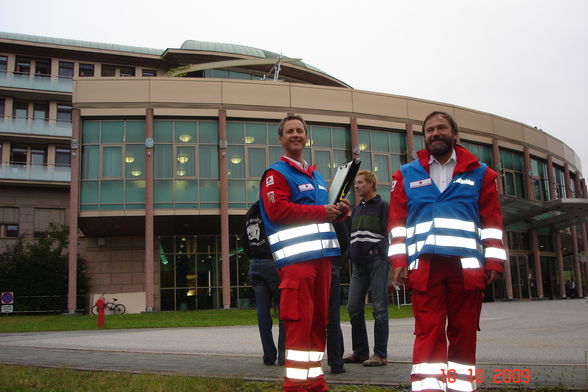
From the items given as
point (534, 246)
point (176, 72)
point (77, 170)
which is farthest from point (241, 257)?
point (534, 246)

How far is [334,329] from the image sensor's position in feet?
18.7

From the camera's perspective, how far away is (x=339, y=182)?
177 inches

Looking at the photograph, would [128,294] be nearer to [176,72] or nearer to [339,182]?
[176,72]

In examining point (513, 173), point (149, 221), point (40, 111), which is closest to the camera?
point (149, 221)

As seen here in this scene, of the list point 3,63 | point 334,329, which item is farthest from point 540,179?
point 3,63

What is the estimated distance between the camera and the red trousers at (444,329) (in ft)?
12.5

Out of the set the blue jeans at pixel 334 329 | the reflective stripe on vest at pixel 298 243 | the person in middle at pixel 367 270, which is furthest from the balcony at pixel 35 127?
the reflective stripe on vest at pixel 298 243

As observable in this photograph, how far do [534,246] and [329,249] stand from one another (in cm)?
3345

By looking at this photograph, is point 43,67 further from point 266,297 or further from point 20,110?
point 266,297

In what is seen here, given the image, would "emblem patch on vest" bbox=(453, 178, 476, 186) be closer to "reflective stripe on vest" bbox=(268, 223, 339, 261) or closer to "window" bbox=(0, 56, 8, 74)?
"reflective stripe on vest" bbox=(268, 223, 339, 261)

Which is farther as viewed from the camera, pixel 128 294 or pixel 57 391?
pixel 128 294

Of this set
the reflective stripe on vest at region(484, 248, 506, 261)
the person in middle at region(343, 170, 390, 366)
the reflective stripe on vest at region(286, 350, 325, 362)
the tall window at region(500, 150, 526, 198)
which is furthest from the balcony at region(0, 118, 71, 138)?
the reflective stripe on vest at region(484, 248, 506, 261)

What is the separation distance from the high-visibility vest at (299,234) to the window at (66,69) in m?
40.0

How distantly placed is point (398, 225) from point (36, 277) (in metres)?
30.1
